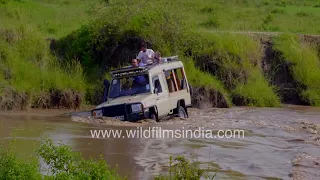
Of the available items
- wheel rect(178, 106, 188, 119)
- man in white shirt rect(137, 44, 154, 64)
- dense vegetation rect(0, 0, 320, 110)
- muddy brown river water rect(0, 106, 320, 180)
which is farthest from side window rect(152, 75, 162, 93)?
dense vegetation rect(0, 0, 320, 110)

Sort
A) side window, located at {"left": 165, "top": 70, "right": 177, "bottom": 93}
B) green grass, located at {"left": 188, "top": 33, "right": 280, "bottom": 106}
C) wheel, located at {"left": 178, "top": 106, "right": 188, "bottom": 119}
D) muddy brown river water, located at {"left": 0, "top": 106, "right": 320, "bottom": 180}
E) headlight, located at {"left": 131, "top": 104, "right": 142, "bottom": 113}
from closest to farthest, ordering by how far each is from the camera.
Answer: muddy brown river water, located at {"left": 0, "top": 106, "right": 320, "bottom": 180} < headlight, located at {"left": 131, "top": 104, "right": 142, "bottom": 113} < side window, located at {"left": 165, "top": 70, "right": 177, "bottom": 93} < wheel, located at {"left": 178, "top": 106, "right": 188, "bottom": 119} < green grass, located at {"left": 188, "top": 33, "right": 280, "bottom": 106}

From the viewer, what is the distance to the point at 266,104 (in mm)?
20125

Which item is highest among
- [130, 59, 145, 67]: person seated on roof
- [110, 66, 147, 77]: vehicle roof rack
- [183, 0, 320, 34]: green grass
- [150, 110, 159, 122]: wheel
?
[183, 0, 320, 34]: green grass

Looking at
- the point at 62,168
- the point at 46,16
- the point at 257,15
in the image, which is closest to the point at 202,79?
the point at 46,16

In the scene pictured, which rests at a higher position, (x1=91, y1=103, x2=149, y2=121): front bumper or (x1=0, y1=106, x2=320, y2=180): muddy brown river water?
(x1=91, y1=103, x2=149, y2=121): front bumper

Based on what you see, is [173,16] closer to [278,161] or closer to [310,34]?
[310,34]

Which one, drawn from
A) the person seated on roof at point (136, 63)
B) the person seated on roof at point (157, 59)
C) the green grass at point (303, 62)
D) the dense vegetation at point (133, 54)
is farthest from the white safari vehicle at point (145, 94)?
the green grass at point (303, 62)

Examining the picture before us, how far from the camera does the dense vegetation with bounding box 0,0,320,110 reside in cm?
1888

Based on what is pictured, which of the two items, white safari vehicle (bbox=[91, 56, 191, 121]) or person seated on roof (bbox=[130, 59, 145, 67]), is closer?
white safari vehicle (bbox=[91, 56, 191, 121])

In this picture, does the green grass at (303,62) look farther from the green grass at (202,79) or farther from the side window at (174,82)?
the side window at (174,82)

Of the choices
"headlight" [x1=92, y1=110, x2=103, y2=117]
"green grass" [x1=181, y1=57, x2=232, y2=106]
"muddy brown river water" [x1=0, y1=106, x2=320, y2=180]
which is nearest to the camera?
"muddy brown river water" [x1=0, y1=106, x2=320, y2=180]

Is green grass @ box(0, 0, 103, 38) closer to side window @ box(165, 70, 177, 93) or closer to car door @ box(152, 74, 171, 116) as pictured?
side window @ box(165, 70, 177, 93)

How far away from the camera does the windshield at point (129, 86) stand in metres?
15.1

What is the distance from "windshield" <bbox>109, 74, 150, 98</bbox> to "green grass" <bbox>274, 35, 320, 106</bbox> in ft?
23.9
